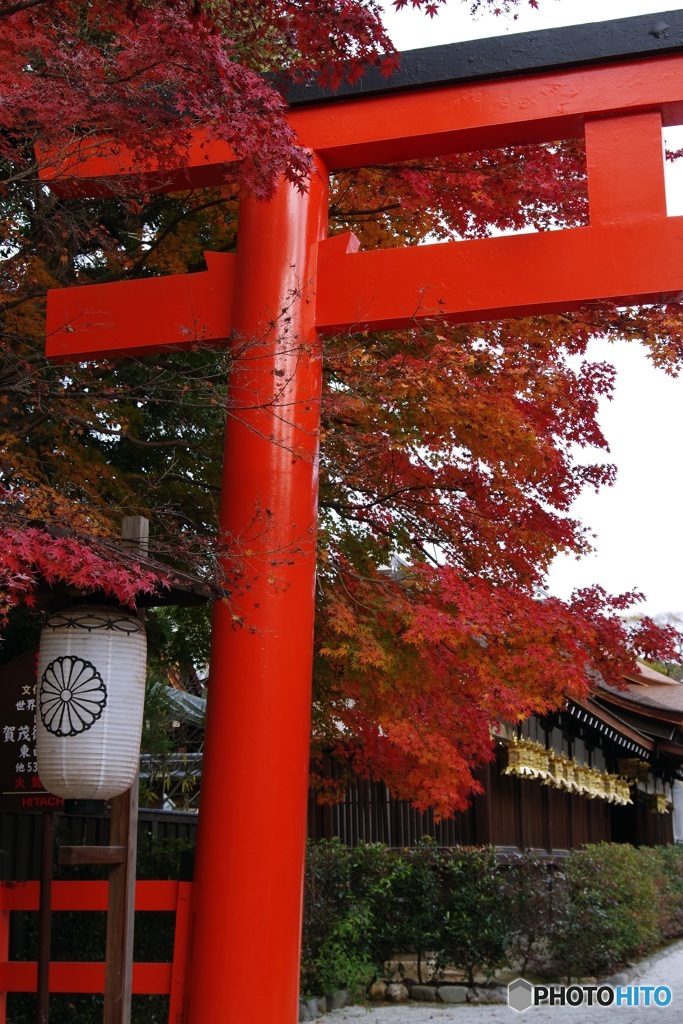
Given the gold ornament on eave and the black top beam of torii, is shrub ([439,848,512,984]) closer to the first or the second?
the gold ornament on eave

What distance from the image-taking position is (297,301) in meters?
6.61

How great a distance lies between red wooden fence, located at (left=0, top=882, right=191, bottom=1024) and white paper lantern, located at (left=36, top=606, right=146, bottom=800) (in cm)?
110

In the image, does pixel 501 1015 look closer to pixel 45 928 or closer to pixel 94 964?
pixel 94 964

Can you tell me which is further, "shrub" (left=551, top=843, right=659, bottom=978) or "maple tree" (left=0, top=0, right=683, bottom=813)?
"shrub" (left=551, top=843, right=659, bottom=978)

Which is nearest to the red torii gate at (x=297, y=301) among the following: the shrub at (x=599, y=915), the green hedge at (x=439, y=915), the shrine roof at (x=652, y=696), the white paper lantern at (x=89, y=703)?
the white paper lantern at (x=89, y=703)

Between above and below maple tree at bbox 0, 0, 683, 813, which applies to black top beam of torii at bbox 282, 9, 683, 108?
above

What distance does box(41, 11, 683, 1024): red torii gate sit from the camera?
591 cm

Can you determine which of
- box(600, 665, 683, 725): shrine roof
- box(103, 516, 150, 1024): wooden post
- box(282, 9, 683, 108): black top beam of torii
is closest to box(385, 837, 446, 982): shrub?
box(103, 516, 150, 1024): wooden post

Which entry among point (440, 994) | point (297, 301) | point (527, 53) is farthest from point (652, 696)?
point (527, 53)

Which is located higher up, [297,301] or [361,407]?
[297,301]

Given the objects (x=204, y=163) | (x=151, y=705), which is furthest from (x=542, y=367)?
(x=151, y=705)

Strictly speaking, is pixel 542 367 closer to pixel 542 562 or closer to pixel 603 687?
pixel 542 562

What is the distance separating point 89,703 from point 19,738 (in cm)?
145

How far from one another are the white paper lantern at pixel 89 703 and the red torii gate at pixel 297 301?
0.73 m
